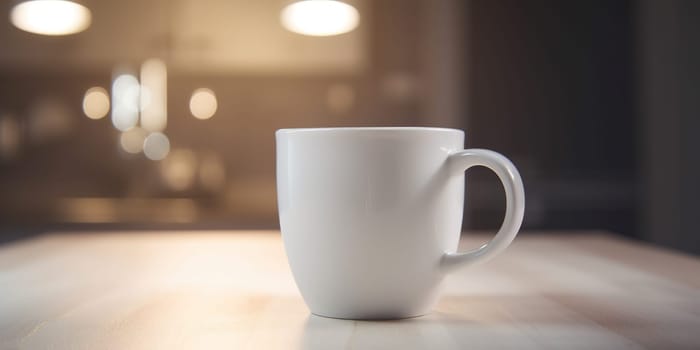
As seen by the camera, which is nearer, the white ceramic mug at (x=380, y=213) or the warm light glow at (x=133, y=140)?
the white ceramic mug at (x=380, y=213)

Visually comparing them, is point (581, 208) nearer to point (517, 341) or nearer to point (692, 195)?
point (692, 195)

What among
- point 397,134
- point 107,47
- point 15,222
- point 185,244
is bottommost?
point 15,222

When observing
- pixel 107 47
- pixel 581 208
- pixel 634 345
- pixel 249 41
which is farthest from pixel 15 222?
pixel 634 345

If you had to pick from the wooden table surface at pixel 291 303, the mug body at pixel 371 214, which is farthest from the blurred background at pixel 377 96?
the mug body at pixel 371 214

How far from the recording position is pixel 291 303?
2.09ft

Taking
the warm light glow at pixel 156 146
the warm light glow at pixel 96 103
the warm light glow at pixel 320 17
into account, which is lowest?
the warm light glow at pixel 156 146

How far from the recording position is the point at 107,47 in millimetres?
3344

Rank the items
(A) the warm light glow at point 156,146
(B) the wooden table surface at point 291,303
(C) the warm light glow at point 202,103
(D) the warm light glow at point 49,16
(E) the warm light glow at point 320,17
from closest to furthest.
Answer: (B) the wooden table surface at point 291,303, (E) the warm light glow at point 320,17, (D) the warm light glow at point 49,16, (A) the warm light glow at point 156,146, (C) the warm light glow at point 202,103

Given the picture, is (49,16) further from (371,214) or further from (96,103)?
(371,214)

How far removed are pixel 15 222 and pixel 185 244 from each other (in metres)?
2.38

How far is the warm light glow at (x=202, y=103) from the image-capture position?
355cm

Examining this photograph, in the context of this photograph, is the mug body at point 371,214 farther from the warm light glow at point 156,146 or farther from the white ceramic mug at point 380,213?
the warm light glow at point 156,146

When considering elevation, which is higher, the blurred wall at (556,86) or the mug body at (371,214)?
the blurred wall at (556,86)

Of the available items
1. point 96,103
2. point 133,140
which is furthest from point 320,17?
point 96,103
